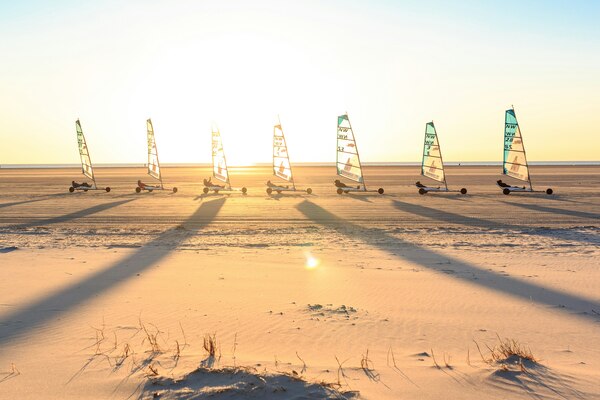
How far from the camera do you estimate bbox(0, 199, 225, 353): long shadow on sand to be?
20.5 feet

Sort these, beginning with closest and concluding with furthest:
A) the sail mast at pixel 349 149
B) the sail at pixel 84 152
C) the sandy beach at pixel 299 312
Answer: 1. the sandy beach at pixel 299 312
2. the sail mast at pixel 349 149
3. the sail at pixel 84 152

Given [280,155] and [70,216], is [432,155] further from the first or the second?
[70,216]

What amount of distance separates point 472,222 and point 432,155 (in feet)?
52.9

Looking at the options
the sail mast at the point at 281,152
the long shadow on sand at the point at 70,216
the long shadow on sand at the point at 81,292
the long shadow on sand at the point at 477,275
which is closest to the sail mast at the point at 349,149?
the sail mast at the point at 281,152

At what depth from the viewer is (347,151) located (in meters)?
30.7

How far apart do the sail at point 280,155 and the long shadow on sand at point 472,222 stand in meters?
10.6

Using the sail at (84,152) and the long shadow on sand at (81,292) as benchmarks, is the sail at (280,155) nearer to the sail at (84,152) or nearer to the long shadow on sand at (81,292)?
the sail at (84,152)


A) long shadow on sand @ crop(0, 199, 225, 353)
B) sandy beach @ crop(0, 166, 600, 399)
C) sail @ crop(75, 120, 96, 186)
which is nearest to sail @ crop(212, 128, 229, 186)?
sail @ crop(75, 120, 96, 186)

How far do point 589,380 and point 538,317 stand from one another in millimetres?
2210

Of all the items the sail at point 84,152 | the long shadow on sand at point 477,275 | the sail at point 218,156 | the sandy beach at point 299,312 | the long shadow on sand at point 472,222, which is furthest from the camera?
the sail at point 84,152

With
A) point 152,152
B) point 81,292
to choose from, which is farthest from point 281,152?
point 81,292

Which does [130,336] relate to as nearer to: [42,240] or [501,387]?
[501,387]

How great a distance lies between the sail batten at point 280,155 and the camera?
32594 mm

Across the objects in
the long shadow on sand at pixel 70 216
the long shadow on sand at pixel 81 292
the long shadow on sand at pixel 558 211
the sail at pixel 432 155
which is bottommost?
the long shadow on sand at pixel 558 211
